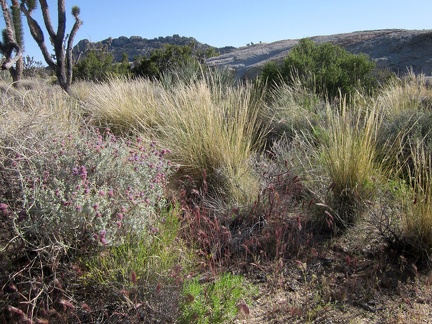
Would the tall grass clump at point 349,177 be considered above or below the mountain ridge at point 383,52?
below

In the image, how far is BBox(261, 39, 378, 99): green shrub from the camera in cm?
731

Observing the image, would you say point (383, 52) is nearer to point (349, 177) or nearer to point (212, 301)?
point (349, 177)

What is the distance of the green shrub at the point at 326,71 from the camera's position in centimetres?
731

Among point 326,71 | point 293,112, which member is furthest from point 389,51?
point 293,112

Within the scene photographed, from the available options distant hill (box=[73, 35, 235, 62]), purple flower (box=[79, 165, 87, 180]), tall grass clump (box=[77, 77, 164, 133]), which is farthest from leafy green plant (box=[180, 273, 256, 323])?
distant hill (box=[73, 35, 235, 62])

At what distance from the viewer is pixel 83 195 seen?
2705 mm

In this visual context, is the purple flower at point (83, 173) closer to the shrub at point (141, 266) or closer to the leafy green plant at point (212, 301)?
the shrub at point (141, 266)

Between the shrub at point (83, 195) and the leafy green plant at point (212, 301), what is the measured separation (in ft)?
1.78

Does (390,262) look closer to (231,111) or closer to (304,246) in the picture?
(304,246)

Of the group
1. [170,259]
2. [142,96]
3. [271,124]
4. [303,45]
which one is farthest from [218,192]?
[303,45]

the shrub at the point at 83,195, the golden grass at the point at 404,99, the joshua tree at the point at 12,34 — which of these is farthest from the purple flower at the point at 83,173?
the joshua tree at the point at 12,34

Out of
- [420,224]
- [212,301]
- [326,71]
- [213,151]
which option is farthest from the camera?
[326,71]

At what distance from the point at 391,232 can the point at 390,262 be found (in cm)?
22

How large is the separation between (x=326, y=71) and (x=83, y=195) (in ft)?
18.7
